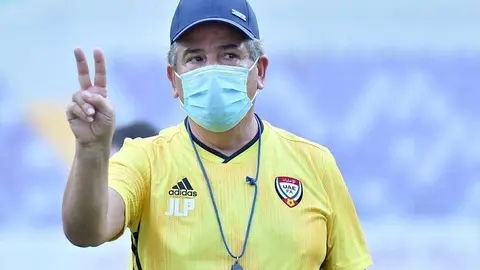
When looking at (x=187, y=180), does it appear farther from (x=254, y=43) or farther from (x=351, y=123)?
(x=351, y=123)

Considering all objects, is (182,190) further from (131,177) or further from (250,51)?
(250,51)

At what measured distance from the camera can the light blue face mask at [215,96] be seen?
5.73 feet

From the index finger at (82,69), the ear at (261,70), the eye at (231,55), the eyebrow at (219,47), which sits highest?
the eyebrow at (219,47)

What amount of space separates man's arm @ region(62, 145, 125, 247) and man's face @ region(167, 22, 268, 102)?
44 cm

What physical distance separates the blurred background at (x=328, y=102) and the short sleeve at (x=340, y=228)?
92 centimetres

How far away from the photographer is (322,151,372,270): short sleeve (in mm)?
1860

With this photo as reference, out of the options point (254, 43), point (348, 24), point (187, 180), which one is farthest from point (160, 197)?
point (348, 24)

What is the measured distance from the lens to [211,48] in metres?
1.79

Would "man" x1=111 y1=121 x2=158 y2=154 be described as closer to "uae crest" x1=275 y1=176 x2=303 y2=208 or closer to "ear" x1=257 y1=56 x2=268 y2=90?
"ear" x1=257 y1=56 x2=268 y2=90

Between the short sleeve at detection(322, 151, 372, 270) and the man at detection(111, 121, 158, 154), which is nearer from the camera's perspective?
the short sleeve at detection(322, 151, 372, 270)

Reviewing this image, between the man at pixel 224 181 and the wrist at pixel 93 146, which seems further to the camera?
the man at pixel 224 181

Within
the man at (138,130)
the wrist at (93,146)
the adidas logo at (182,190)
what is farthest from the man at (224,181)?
the man at (138,130)

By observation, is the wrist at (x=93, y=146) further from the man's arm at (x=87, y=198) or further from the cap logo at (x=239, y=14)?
the cap logo at (x=239, y=14)

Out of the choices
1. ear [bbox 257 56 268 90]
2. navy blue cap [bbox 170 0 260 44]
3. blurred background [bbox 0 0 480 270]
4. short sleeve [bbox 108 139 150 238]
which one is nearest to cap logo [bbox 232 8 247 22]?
navy blue cap [bbox 170 0 260 44]
